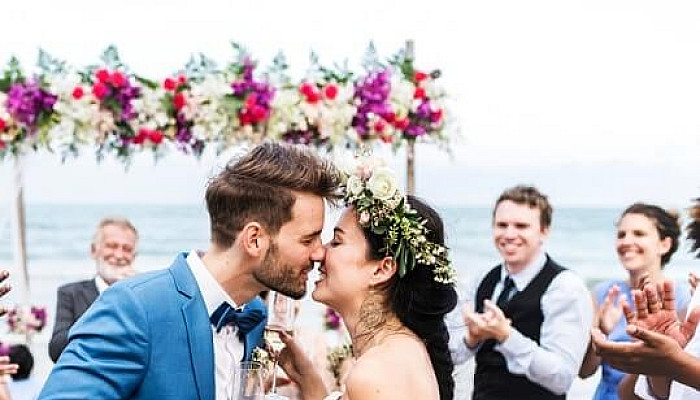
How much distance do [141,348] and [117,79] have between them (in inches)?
145

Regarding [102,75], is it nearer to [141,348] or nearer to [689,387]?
[141,348]

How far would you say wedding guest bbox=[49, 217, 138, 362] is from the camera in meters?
5.82

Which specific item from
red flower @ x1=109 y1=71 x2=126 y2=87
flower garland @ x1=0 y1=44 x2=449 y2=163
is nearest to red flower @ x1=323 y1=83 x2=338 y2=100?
flower garland @ x1=0 y1=44 x2=449 y2=163

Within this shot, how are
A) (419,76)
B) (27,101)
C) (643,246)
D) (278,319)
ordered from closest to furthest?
(278,319) → (643,246) → (27,101) → (419,76)

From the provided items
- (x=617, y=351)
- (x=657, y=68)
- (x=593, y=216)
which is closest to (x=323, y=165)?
(x=617, y=351)

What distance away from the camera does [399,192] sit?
3033 mm

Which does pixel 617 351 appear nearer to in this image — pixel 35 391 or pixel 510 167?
pixel 35 391

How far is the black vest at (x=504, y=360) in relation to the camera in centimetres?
505

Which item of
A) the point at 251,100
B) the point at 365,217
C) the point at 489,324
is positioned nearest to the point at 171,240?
the point at 251,100

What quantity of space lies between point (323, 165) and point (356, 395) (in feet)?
2.13

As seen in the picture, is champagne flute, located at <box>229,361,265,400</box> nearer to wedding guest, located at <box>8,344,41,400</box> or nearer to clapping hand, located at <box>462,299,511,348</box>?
clapping hand, located at <box>462,299,511,348</box>

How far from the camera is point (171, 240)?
102 ft

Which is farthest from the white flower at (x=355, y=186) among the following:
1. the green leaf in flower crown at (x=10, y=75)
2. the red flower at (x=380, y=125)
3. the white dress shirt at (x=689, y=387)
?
the green leaf in flower crown at (x=10, y=75)

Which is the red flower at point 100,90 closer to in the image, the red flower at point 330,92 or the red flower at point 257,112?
the red flower at point 257,112
